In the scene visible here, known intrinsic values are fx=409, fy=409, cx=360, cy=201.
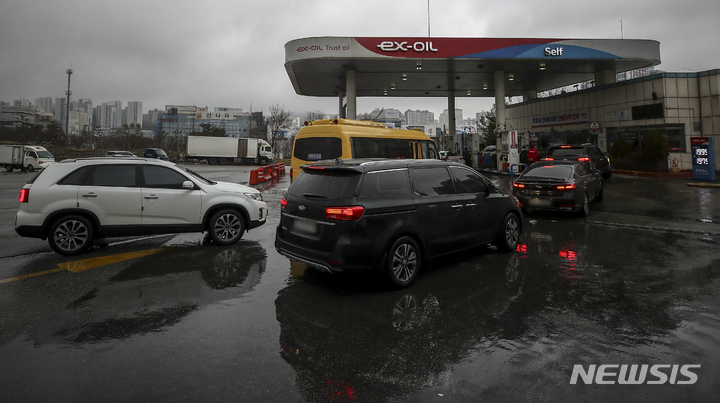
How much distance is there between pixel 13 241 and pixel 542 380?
32.2ft

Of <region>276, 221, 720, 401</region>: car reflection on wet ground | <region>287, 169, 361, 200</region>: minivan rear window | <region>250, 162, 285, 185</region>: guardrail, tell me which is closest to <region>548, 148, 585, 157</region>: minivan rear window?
<region>276, 221, 720, 401</region>: car reflection on wet ground

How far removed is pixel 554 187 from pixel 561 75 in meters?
25.8

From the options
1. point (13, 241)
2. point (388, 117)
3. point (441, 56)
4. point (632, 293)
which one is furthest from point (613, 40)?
point (388, 117)

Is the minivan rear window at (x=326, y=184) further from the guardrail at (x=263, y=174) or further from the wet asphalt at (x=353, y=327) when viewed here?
the guardrail at (x=263, y=174)

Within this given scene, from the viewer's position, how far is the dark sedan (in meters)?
10.4

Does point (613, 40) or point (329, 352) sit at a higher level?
point (613, 40)

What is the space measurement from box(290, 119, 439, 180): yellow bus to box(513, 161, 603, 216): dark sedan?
4354mm

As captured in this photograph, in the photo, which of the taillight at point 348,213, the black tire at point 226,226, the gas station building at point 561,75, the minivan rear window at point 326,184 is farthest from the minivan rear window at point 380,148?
the gas station building at point 561,75

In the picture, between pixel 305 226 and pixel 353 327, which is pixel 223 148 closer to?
pixel 305 226

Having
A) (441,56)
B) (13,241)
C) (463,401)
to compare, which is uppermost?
(441,56)

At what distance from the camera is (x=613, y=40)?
25766mm

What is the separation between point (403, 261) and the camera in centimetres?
533

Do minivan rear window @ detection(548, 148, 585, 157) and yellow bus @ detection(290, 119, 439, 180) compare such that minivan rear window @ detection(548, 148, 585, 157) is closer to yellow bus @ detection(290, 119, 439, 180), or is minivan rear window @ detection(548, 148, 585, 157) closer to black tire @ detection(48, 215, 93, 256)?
yellow bus @ detection(290, 119, 439, 180)

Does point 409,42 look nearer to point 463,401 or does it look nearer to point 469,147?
point 469,147
